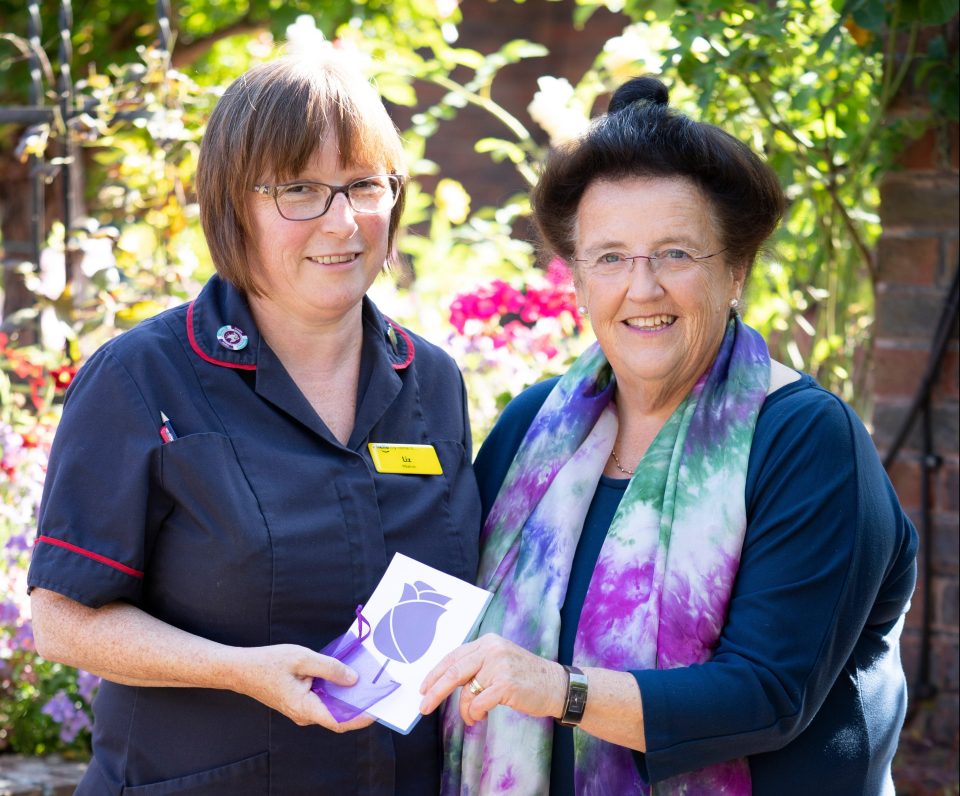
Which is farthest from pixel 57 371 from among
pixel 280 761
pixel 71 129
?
pixel 280 761

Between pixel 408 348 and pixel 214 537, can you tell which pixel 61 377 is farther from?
pixel 214 537

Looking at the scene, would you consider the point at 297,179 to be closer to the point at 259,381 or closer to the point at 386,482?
the point at 259,381

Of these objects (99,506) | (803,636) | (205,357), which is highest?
(205,357)

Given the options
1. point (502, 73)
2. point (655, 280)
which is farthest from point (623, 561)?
point (502, 73)

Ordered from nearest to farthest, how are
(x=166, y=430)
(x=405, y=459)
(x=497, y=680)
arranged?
(x=497, y=680), (x=166, y=430), (x=405, y=459)

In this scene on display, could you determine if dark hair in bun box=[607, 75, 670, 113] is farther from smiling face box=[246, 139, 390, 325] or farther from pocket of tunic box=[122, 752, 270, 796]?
pocket of tunic box=[122, 752, 270, 796]

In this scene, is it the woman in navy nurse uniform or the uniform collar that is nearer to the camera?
the woman in navy nurse uniform

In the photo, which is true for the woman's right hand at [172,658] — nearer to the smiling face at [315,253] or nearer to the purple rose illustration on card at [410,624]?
→ the purple rose illustration on card at [410,624]

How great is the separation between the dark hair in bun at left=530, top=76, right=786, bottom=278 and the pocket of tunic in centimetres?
109

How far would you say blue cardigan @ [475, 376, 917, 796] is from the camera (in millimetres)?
1832

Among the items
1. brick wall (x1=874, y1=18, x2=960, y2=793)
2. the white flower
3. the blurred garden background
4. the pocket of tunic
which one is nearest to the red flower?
the blurred garden background

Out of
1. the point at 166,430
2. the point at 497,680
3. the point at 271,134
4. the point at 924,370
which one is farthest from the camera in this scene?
the point at 924,370

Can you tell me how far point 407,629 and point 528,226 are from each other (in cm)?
93

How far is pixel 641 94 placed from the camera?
2219 millimetres
